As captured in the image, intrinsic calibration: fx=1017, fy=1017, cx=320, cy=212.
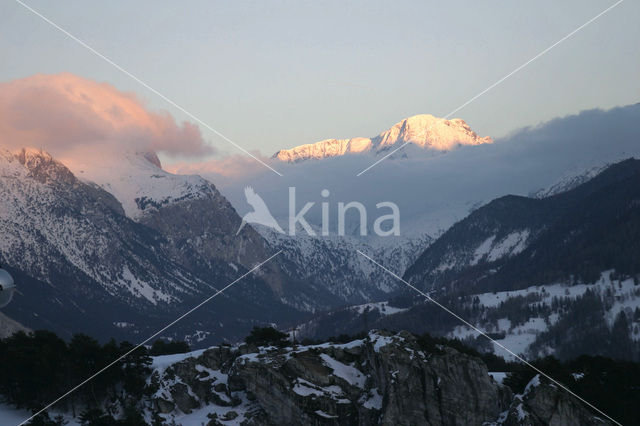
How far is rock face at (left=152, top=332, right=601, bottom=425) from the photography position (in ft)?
615

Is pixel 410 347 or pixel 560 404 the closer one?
pixel 560 404

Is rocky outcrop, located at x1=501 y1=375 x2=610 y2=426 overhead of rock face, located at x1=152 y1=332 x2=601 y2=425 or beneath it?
overhead

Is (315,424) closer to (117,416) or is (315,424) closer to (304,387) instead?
(304,387)

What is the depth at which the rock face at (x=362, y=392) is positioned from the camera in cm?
18750

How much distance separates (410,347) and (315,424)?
957 inches

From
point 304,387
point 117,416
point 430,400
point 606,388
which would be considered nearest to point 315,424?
point 304,387

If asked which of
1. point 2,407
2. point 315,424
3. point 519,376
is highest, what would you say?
point 519,376

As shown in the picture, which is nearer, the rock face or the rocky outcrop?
the rocky outcrop

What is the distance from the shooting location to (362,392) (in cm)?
19275

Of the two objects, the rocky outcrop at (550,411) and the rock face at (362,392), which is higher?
the rocky outcrop at (550,411)

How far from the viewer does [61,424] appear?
187875 mm

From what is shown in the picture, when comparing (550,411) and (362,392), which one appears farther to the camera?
(362,392)

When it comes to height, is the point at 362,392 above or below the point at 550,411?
below

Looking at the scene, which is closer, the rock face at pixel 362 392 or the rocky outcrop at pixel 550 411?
the rocky outcrop at pixel 550 411
